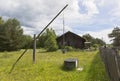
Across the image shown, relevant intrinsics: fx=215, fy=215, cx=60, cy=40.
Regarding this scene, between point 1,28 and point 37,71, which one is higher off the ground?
point 1,28

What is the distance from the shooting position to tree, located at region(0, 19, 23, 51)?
6306 cm

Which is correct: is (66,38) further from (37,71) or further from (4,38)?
(37,71)

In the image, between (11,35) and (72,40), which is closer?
(72,40)

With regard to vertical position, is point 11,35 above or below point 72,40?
above

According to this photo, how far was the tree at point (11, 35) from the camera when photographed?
207ft

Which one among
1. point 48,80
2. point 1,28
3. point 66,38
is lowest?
point 48,80

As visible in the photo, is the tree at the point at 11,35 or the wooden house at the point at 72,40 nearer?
the wooden house at the point at 72,40

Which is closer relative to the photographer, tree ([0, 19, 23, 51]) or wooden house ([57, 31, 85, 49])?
wooden house ([57, 31, 85, 49])

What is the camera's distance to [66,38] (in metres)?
53.7

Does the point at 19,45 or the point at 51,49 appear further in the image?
the point at 19,45

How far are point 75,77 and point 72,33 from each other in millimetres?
42391

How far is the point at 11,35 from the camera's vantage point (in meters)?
64.9

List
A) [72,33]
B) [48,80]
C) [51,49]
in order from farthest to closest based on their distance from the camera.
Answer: [72,33] < [51,49] < [48,80]

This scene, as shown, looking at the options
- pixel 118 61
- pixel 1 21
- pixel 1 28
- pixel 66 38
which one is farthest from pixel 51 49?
pixel 118 61
